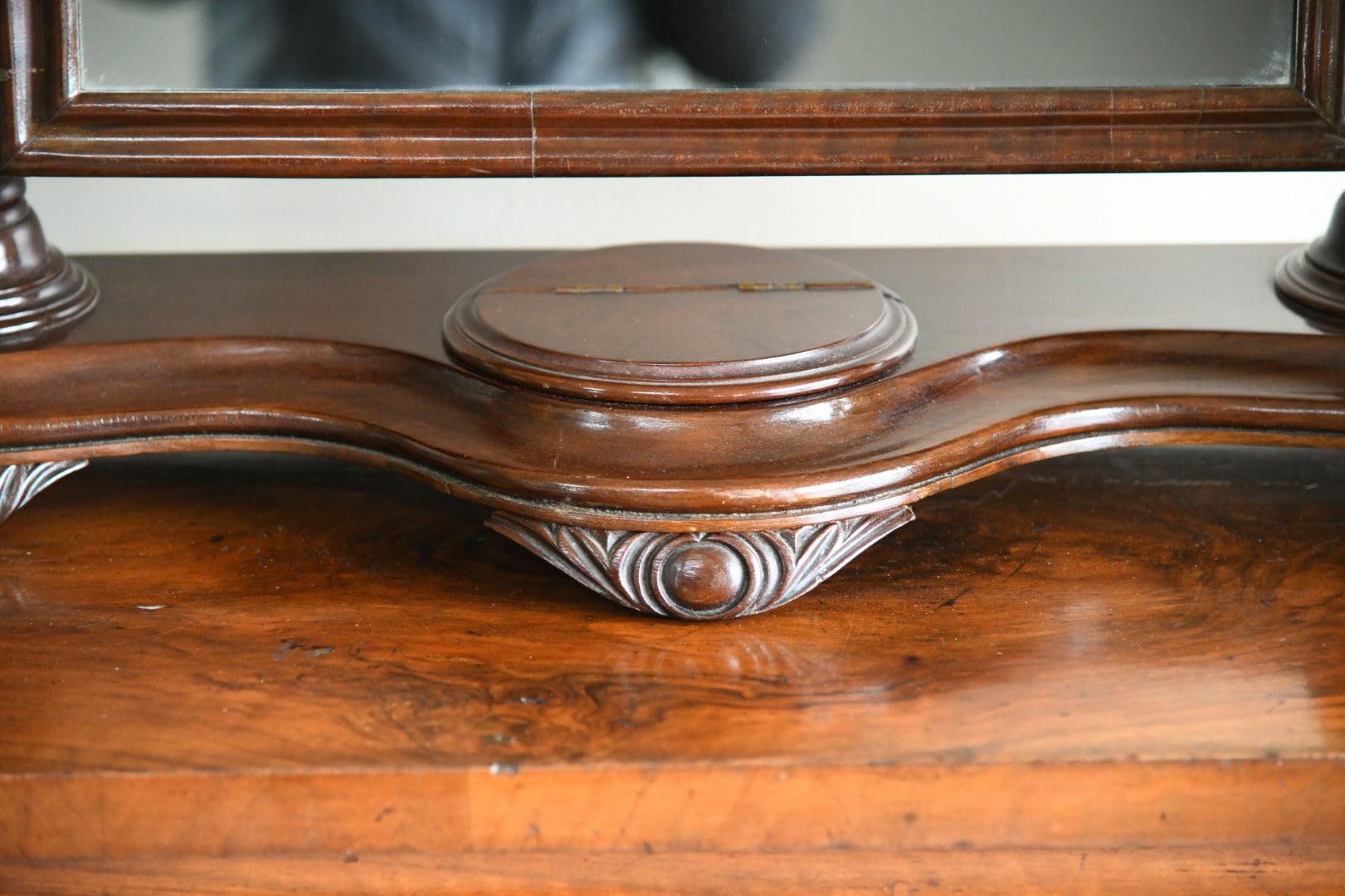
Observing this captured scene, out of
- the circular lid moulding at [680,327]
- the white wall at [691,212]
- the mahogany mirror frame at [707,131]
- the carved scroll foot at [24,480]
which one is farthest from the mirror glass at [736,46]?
the white wall at [691,212]

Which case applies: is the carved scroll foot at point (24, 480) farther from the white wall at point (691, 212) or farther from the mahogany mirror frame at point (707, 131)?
the white wall at point (691, 212)

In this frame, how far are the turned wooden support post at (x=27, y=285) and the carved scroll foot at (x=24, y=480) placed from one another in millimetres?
80

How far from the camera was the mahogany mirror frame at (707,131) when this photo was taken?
761 mm

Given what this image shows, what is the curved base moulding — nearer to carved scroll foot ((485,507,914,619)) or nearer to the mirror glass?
carved scroll foot ((485,507,914,619))

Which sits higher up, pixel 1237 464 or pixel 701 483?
pixel 701 483

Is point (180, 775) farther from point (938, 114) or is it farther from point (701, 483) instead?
point (938, 114)

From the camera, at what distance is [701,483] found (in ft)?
2.08

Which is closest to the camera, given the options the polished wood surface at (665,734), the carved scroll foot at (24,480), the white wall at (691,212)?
the polished wood surface at (665,734)

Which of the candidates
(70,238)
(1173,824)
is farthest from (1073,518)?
(70,238)

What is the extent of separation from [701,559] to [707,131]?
0.94ft

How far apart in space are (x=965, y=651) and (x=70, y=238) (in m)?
0.89

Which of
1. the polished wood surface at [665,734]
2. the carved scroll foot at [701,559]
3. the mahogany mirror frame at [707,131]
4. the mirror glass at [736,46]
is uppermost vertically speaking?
the mirror glass at [736,46]

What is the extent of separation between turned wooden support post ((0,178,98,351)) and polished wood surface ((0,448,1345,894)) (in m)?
0.15

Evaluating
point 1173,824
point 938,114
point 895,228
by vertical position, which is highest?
point 938,114
